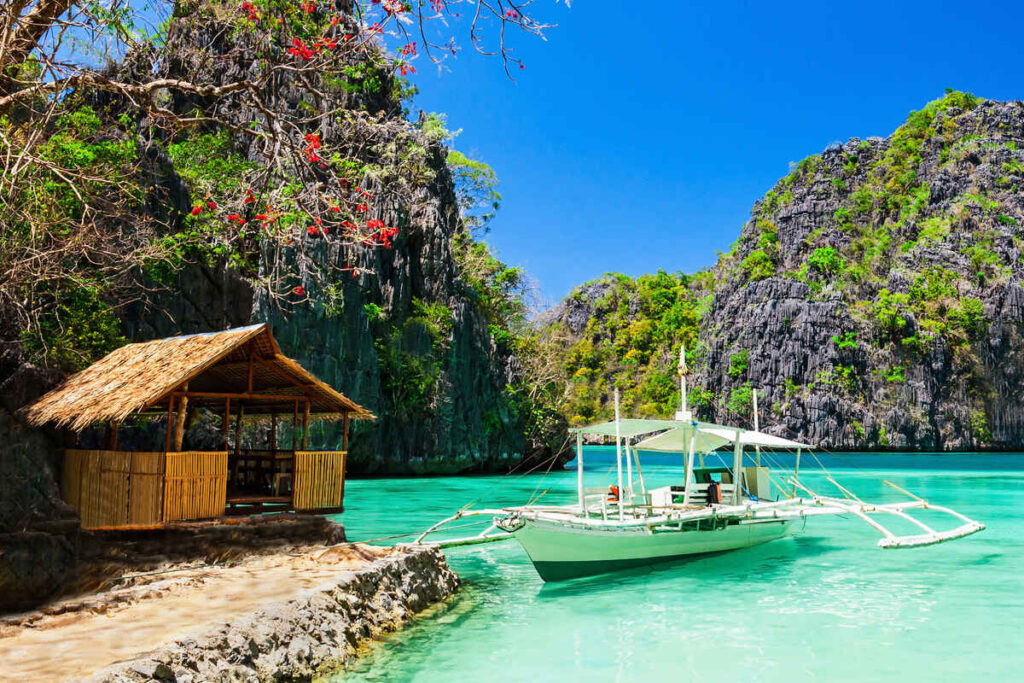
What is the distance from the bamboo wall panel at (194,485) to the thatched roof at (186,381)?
870 mm

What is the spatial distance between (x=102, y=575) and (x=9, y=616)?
59.3 inches

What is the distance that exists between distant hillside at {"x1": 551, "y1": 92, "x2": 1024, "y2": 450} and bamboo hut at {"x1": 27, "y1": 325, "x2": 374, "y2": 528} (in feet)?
174

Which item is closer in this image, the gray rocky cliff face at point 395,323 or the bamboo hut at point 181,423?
the bamboo hut at point 181,423

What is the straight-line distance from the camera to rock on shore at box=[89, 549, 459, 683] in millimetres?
5569

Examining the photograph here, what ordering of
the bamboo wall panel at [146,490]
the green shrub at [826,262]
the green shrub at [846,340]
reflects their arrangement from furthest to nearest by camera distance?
the green shrub at [826,262] < the green shrub at [846,340] < the bamboo wall panel at [146,490]

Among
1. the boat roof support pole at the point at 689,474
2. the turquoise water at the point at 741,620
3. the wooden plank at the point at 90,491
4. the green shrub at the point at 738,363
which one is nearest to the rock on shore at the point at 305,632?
the turquoise water at the point at 741,620

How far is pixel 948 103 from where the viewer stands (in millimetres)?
76312

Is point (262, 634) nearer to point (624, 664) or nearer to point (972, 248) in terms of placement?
point (624, 664)

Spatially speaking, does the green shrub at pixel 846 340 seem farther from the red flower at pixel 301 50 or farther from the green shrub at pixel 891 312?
the red flower at pixel 301 50

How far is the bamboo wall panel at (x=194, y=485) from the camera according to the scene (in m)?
9.12

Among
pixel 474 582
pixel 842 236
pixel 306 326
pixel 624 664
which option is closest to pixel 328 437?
pixel 306 326

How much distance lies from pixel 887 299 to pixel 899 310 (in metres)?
1.37

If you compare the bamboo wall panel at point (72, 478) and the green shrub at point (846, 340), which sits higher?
the green shrub at point (846, 340)

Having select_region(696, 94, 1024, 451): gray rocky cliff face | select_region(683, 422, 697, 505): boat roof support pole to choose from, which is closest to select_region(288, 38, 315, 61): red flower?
select_region(683, 422, 697, 505): boat roof support pole
